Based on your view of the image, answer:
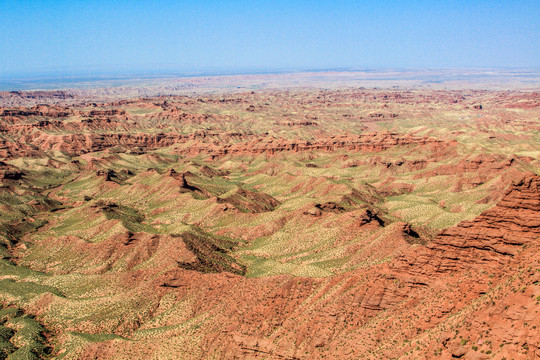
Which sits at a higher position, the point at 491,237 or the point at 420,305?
the point at 491,237

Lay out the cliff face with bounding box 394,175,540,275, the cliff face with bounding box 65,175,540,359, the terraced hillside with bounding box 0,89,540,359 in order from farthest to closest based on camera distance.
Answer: the cliff face with bounding box 394,175,540,275 < the terraced hillside with bounding box 0,89,540,359 < the cliff face with bounding box 65,175,540,359

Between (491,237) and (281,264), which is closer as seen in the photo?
(491,237)

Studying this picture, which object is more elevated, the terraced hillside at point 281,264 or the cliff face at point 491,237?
the cliff face at point 491,237

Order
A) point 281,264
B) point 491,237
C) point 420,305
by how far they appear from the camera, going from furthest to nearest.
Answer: point 281,264 < point 491,237 < point 420,305

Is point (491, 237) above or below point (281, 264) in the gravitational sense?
above

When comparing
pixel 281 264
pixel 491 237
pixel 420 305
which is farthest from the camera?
pixel 281 264

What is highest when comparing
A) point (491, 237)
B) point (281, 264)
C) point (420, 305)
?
point (491, 237)

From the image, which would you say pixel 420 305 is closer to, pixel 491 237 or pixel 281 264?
pixel 491 237

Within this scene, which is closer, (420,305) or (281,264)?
(420,305)

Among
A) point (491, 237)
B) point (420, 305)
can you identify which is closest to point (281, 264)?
point (420, 305)
